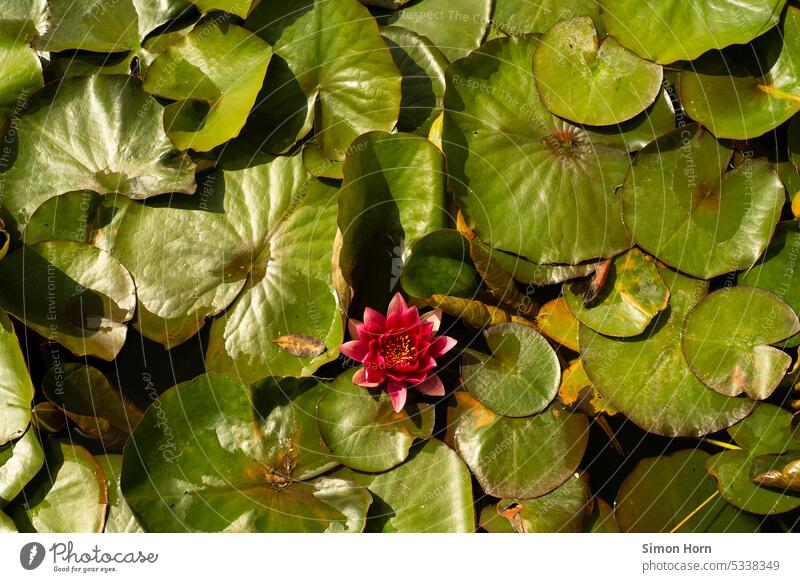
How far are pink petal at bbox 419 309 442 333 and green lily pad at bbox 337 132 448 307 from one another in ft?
0.49

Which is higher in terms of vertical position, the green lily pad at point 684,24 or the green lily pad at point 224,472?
the green lily pad at point 684,24

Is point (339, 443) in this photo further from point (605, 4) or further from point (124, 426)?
point (605, 4)

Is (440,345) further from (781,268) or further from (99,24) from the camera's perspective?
(99,24)

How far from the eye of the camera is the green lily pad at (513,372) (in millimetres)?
1849

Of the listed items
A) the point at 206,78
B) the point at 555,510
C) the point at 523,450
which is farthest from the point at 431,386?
the point at 206,78

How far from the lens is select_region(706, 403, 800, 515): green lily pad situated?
1836 mm

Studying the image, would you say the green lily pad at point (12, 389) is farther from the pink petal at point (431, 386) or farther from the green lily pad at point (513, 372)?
the green lily pad at point (513, 372)

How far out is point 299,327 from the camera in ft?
6.16

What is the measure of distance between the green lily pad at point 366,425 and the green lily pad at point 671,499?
65 cm

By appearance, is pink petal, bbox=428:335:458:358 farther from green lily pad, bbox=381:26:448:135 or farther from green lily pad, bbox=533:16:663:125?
green lily pad, bbox=533:16:663:125

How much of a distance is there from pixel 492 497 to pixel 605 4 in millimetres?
1506

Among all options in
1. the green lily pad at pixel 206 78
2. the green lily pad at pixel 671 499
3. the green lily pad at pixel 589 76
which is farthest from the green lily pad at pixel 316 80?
the green lily pad at pixel 671 499

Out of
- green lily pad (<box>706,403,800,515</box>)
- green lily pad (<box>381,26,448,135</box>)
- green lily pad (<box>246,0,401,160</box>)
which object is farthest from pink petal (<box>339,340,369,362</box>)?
green lily pad (<box>706,403,800,515</box>)

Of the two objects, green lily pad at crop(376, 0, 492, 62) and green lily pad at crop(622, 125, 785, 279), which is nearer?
green lily pad at crop(622, 125, 785, 279)
